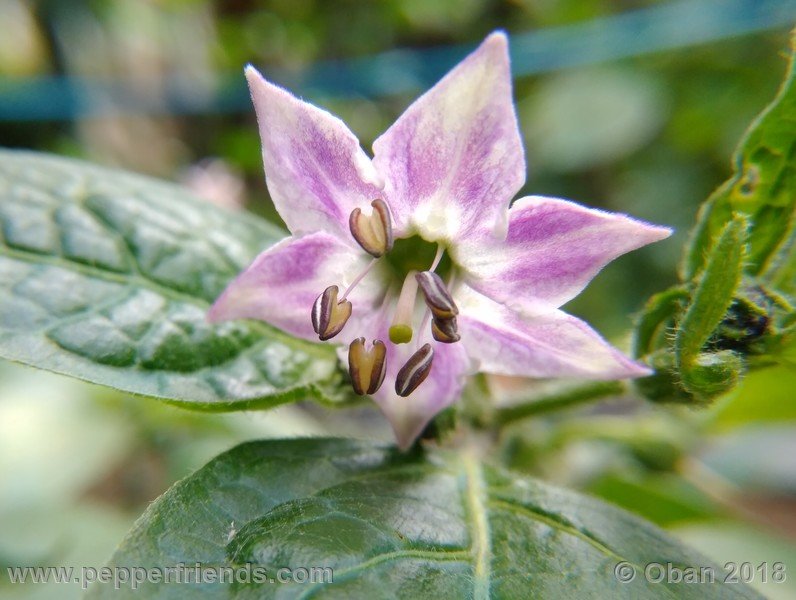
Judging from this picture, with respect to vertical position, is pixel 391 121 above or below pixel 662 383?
below

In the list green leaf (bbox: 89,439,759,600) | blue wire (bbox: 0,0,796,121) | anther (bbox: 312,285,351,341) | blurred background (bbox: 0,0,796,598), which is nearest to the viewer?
green leaf (bbox: 89,439,759,600)

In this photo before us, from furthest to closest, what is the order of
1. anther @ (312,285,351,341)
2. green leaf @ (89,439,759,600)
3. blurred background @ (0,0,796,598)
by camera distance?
blurred background @ (0,0,796,598) → anther @ (312,285,351,341) → green leaf @ (89,439,759,600)

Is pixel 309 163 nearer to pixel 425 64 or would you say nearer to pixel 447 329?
pixel 447 329

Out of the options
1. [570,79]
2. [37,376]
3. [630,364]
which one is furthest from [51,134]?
[630,364]

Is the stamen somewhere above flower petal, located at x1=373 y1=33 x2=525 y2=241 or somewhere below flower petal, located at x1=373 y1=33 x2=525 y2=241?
below

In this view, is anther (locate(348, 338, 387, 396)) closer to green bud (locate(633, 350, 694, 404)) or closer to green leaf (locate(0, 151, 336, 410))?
green leaf (locate(0, 151, 336, 410))

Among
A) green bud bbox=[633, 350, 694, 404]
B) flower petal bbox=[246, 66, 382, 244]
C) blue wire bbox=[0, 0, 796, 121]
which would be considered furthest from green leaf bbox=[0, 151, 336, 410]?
blue wire bbox=[0, 0, 796, 121]

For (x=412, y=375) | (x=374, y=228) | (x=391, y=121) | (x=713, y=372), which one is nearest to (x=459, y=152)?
(x=374, y=228)

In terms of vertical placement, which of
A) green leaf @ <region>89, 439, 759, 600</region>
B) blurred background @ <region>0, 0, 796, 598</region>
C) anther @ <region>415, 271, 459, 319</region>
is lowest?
blurred background @ <region>0, 0, 796, 598</region>
